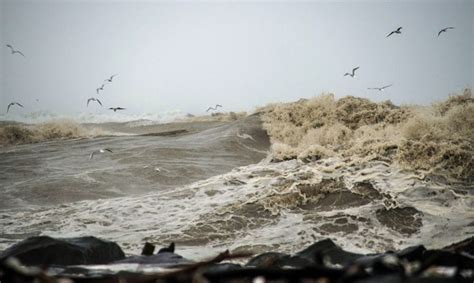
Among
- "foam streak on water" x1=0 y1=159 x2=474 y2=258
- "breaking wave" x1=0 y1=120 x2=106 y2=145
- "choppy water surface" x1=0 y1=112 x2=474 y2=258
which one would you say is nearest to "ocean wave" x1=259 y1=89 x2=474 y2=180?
"choppy water surface" x1=0 y1=112 x2=474 y2=258

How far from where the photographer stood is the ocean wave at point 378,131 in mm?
10137

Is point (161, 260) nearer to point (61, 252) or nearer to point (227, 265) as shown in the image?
point (227, 265)

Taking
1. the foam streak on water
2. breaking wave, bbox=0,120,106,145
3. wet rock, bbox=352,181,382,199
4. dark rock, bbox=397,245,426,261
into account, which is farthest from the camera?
breaking wave, bbox=0,120,106,145

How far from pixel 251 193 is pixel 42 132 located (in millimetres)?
15582

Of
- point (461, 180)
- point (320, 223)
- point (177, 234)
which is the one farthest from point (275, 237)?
point (461, 180)

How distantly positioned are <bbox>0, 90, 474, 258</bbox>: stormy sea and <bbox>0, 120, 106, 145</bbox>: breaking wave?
400 cm

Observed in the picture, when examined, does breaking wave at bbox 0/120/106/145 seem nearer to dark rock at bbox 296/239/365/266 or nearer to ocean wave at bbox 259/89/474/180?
ocean wave at bbox 259/89/474/180

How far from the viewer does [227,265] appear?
2381 millimetres

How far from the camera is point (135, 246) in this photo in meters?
6.22

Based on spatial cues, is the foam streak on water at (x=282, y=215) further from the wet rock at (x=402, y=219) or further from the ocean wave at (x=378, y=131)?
the ocean wave at (x=378, y=131)

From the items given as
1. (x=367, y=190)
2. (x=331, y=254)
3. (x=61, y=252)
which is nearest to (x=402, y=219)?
(x=367, y=190)

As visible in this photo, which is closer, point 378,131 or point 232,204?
point 232,204

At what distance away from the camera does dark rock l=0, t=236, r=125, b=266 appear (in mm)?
2961

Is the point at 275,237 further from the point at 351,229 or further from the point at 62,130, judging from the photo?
the point at 62,130
